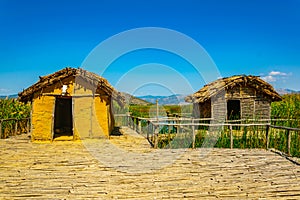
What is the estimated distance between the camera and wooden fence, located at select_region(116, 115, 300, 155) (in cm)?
960

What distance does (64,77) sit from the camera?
1195 centimetres

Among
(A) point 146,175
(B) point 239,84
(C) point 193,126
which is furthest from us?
(B) point 239,84

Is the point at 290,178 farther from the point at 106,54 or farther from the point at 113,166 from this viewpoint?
the point at 106,54

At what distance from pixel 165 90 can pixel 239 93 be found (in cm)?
436

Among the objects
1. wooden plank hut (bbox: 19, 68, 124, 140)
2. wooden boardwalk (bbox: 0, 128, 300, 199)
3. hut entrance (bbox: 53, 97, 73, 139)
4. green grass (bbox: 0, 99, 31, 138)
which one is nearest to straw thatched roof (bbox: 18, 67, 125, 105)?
wooden plank hut (bbox: 19, 68, 124, 140)

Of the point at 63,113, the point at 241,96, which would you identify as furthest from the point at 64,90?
the point at 241,96

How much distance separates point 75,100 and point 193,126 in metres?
5.41

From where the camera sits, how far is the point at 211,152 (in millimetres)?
9078

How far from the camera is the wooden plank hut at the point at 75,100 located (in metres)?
11.9

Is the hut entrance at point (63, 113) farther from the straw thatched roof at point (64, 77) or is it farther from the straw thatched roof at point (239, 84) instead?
the straw thatched roof at point (239, 84)

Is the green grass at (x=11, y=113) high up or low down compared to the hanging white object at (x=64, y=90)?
down

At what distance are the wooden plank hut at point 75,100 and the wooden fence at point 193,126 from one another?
7.52 ft

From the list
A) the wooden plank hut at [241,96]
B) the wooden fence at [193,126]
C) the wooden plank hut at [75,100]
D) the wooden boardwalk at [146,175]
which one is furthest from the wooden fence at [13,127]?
the wooden plank hut at [241,96]

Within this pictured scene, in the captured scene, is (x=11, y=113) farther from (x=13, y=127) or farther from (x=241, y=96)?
(x=241, y=96)
